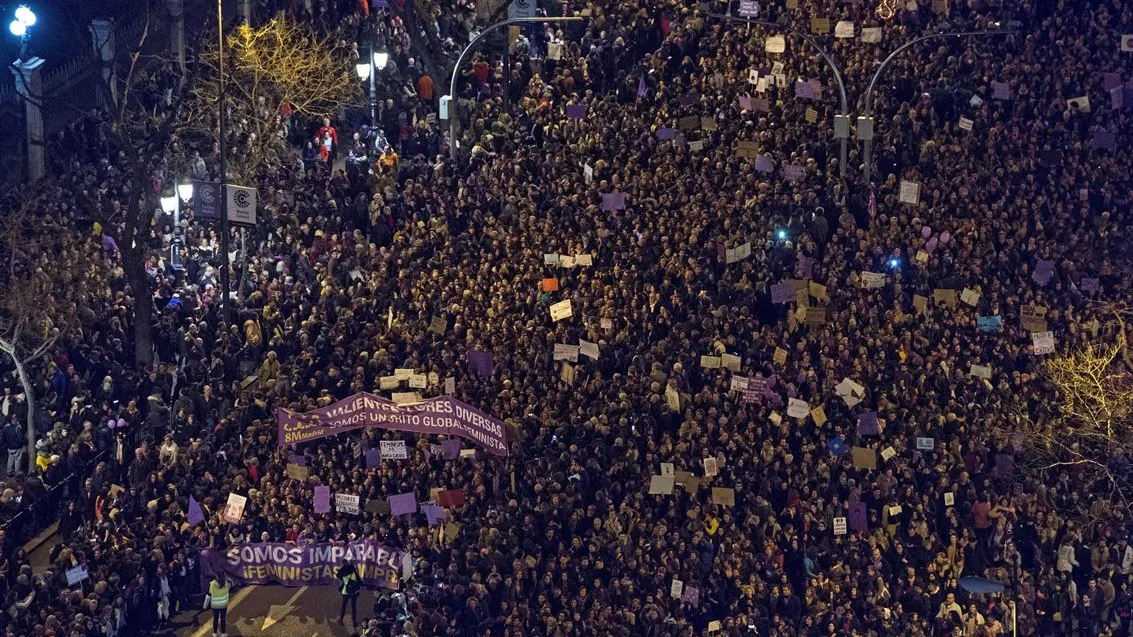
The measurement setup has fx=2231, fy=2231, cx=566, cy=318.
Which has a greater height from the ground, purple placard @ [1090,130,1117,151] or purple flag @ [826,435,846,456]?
purple placard @ [1090,130,1117,151]

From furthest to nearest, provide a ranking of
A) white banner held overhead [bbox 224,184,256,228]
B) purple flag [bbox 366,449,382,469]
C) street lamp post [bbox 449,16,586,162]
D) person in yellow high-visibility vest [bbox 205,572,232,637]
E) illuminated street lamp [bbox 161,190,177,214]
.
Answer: illuminated street lamp [bbox 161,190,177,214]
white banner held overhead [bbox 224,184,256,228]
street lamp post [bbox 449,16,586,162]
purple flag [bbox 366,449,382,469]
person in yellow high-visibility vest [bbox 205,572,232,637]

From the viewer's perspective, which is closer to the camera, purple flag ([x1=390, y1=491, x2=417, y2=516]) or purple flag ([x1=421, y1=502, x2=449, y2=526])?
purple flag ([x1=421, y1=502, x2=449, y2=526])

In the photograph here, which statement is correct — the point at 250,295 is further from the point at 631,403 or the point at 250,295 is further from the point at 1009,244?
the point at 1009,244

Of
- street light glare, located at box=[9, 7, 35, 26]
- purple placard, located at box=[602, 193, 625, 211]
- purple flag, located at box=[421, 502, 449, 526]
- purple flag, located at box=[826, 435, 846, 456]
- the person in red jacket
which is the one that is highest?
street light glare, located at box=[9, 7, 35, 26]

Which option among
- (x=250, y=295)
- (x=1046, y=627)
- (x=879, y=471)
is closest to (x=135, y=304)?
(x=250, y=295)

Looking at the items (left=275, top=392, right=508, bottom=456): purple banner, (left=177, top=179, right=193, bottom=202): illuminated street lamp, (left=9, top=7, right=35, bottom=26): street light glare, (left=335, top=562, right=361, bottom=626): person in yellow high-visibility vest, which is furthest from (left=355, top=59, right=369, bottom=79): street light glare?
(left=335, top=562, right=361, bottom=626): person in yellow high-visibility vest

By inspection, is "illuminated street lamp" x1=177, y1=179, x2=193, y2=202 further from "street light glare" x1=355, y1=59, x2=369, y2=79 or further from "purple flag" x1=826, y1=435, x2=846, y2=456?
"purple flag" x1=826, y1=435, x2=846, y2=456
